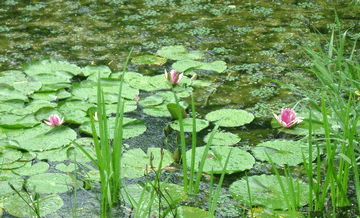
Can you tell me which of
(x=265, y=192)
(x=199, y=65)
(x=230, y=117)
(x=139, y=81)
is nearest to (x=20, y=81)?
(x=139, y=81)

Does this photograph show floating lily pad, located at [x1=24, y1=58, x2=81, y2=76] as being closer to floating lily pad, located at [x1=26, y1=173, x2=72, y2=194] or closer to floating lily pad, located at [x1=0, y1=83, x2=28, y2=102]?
floating lily pad, located at [x1=0, y1=83, x2=28, y2=102]

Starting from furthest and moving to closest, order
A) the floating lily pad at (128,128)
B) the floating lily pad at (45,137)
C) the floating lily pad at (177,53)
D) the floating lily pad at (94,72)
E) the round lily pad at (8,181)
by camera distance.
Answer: the floating lily pad at (177,53) < the floating lily pad at (94,72) < the floating lily pad at (128,128) < the floating lily pad at (45,137) < the round lily pad at (8,181)

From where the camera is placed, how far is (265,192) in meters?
1.84

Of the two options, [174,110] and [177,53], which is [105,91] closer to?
[174,110]

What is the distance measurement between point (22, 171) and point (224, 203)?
91 centimetres

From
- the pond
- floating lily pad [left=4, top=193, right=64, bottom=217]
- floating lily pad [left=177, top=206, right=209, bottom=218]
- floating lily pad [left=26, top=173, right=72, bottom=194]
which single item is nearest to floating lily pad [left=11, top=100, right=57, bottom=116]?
the pond

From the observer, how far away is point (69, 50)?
10.9 feet

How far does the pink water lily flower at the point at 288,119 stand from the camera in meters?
2.27

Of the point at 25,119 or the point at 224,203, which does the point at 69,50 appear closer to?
the point at 25,119

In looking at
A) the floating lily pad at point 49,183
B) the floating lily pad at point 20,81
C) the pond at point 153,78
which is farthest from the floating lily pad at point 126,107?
the floating lily pad at point 49,183

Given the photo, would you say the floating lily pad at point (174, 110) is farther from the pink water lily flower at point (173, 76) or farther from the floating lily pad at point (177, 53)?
the floating lily pad at point (177, 53)

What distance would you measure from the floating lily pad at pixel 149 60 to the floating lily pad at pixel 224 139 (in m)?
0.98

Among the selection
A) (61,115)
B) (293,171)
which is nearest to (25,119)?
(61,115)

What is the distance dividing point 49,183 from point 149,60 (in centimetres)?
144
